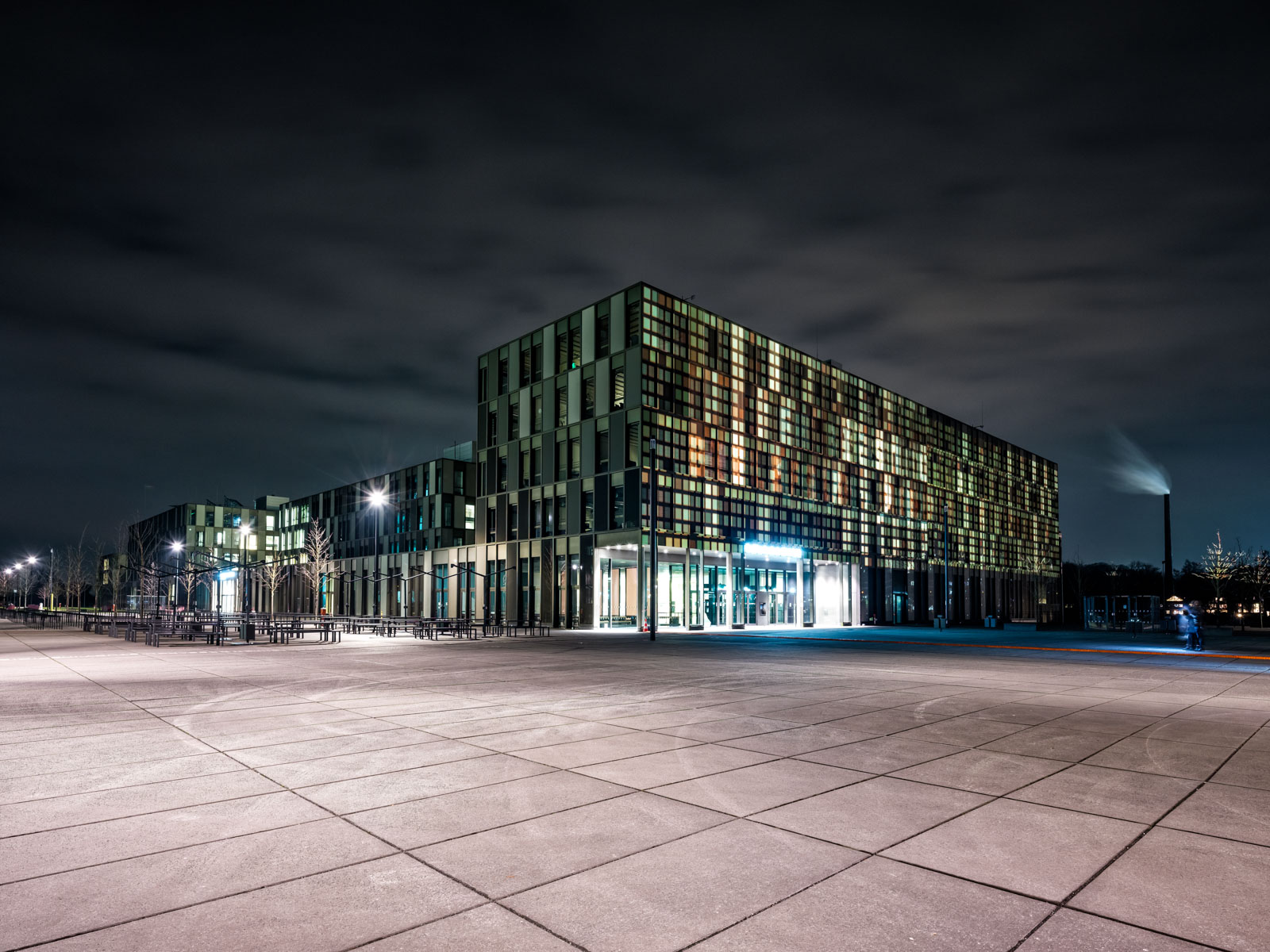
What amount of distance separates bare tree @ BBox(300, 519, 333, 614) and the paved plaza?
70935mm

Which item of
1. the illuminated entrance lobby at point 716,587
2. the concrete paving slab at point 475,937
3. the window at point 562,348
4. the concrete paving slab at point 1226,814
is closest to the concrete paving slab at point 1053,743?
the concrete paving slab at point 1226,814

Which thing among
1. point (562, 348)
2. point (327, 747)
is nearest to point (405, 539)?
point (562, 348)

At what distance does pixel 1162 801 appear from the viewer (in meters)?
7.21

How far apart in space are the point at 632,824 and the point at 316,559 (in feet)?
266

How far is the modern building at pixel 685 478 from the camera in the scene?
5575cm

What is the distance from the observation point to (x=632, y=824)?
644cm

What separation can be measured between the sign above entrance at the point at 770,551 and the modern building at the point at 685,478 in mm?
201

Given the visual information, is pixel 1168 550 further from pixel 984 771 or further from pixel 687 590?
pixel 984 771

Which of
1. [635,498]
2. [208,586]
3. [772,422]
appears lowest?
[208,586]

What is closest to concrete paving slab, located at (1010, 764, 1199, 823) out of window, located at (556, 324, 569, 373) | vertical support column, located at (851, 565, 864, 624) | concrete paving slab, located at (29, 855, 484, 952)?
concrete paving slab, located at (29, 855, 484, 952)

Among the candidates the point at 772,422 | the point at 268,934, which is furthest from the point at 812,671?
the point at 772,422

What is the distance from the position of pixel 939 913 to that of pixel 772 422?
203ft

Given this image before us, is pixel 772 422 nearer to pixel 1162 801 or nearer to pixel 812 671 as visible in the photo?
pixel 812 671

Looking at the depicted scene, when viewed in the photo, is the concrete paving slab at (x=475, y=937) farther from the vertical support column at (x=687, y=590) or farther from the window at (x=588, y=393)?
the window at (x=588, y=393)
